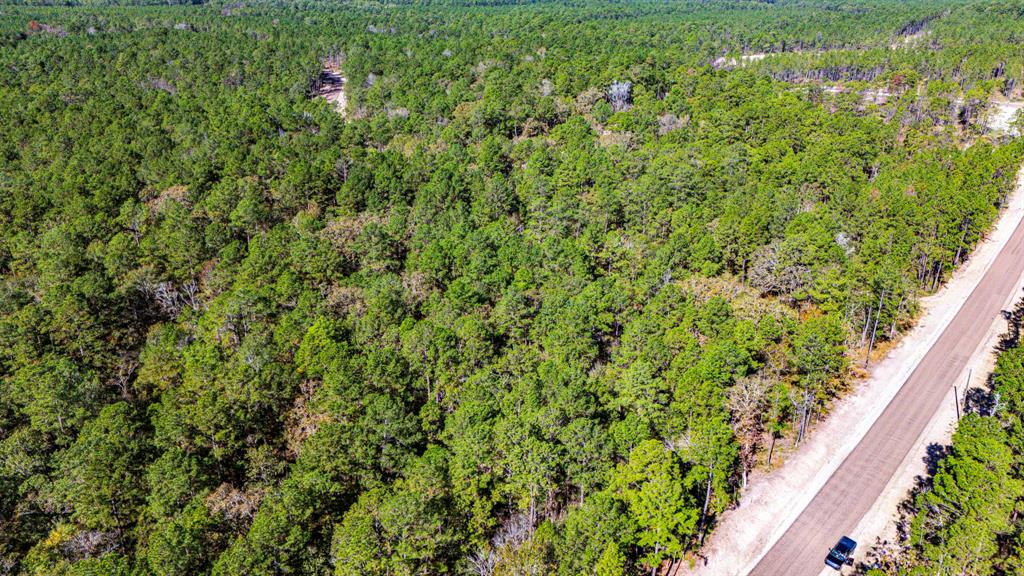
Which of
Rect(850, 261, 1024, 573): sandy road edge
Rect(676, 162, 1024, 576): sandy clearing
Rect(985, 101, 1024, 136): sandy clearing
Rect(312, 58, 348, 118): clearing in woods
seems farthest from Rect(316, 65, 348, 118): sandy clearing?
Rect(985, 101, 1024, 136): sandy clearing

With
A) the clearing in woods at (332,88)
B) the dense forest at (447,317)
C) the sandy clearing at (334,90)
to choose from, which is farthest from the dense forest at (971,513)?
the clearing in woods at (332,88)

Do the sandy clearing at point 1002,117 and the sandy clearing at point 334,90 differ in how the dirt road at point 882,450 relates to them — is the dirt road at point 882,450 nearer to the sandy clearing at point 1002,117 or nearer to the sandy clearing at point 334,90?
the sandy clearing at point 1002,117

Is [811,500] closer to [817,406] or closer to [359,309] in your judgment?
[817,406]

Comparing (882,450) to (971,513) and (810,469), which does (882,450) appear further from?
(971,513)

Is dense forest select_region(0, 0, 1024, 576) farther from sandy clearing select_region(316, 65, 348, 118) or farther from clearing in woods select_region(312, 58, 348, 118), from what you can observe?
clearing in woods select_region(312, 58, 348, 118)

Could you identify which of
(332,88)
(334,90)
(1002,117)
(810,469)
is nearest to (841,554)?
(810,469)

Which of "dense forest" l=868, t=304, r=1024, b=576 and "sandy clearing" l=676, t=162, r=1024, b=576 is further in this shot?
"sandy clearing" l=676, t=162, r=1024, b=576
